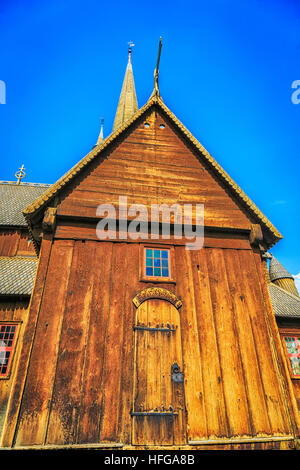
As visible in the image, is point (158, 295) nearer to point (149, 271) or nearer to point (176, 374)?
point (149, 271)

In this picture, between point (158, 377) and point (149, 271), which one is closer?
point (158, 377)

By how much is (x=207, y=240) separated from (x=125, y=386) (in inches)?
176

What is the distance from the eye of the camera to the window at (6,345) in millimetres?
10541

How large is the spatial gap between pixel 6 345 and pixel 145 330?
746 centimetres

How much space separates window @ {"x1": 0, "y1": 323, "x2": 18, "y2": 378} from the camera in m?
10.5

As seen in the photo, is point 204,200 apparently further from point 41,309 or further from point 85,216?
point 41,309

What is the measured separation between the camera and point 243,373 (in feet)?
21.4

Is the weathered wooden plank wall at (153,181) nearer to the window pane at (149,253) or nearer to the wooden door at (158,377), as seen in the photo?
the window pane at (149,253)

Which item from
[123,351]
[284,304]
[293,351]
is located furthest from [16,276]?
[293,351]

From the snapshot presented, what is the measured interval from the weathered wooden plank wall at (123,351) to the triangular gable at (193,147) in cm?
127

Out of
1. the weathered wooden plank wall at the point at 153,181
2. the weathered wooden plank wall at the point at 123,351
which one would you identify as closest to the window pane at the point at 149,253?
the weathered wooden plank wall at the point at 123,351

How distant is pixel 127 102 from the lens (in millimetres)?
22875
